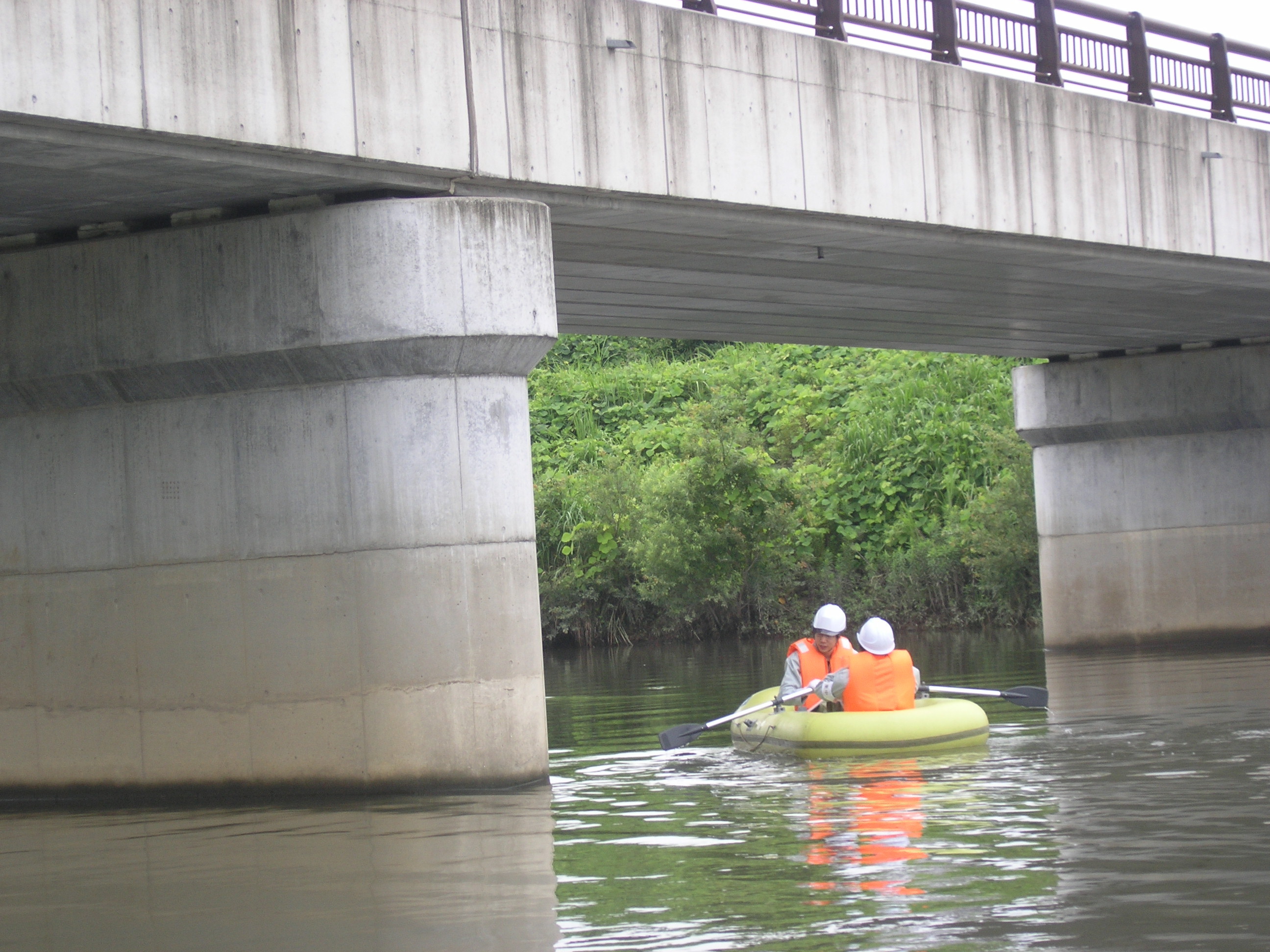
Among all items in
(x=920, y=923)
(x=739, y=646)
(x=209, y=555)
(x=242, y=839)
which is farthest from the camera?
(x=739, y=646)

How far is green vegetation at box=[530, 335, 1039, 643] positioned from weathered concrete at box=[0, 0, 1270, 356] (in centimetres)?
1109

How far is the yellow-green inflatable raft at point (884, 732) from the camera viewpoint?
44.5 feet

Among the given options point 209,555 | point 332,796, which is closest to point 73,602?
point 209,555

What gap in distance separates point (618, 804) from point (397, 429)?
2853 millimetres

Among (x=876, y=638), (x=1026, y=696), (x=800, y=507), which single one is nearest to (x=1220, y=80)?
(x=1026, y=696)

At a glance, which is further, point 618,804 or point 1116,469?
point 1116,469

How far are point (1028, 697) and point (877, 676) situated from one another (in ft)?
7.52

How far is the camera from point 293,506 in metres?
12.1

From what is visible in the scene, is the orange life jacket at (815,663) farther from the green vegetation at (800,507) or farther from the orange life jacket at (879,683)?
the green vegetation at (800,507)

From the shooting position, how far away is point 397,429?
11977 mm

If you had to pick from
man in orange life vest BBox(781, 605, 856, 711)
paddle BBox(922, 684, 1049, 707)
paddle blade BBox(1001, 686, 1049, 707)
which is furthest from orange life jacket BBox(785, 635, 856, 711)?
paddle blade BBox(1001, 686, 1049, 707)

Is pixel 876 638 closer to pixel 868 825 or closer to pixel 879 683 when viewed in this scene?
pixel 879 683

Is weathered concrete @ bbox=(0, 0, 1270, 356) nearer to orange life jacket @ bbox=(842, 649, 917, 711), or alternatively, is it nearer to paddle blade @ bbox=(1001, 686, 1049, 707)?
orange life jacket @ bbox=(842, 649, 917, 711)

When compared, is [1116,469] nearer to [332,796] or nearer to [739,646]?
[739,646]
